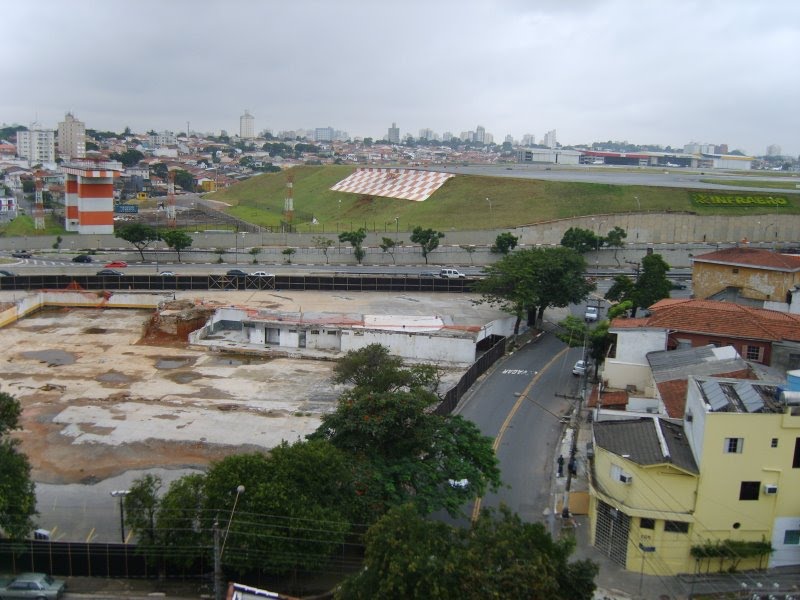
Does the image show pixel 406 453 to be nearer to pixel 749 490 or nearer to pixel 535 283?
pixel 749 490

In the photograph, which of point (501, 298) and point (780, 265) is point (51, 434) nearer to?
point (501, 298)

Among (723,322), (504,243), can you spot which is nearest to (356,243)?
(504,243)

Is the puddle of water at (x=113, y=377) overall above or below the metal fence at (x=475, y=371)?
below

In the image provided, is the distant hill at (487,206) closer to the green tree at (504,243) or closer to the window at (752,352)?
the green tree at (504,243)

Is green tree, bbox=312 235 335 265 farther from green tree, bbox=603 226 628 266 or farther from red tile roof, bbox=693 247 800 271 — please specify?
red tile roof, bbox=693 247 800 271

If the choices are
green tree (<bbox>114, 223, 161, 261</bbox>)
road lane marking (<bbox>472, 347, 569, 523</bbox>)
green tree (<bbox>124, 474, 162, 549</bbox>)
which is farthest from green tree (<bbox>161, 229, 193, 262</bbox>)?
green tree (<bbox>124, 474, 162, 549</bbox>)

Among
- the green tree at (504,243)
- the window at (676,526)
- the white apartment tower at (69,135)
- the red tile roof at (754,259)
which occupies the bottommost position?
the window at (676,526)

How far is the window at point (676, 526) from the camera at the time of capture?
14.9m

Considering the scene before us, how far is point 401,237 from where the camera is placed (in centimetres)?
5919

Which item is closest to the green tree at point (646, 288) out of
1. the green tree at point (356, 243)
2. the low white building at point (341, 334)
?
the low white building at point (341, 334)

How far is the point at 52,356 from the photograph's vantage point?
95.9 feet

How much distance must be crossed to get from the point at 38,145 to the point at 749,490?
15439 centimetres

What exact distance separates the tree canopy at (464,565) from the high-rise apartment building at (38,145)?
151161 millimetres

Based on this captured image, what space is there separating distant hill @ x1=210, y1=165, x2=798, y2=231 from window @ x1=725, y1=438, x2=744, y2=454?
46622mm
